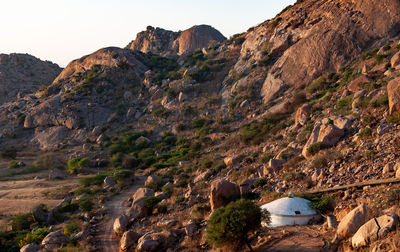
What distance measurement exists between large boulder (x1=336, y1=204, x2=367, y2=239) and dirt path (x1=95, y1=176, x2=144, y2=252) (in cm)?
803

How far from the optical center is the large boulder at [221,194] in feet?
37.8

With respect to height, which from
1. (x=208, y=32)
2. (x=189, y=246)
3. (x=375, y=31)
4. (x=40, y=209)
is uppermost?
(x=208, y=32)

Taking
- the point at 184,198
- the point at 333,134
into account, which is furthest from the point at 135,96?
the point at 333,134

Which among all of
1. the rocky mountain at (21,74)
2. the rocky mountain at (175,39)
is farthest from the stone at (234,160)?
the rocky mountain at (21,74)

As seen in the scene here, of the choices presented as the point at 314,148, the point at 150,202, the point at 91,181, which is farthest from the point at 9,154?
the point at 314,148

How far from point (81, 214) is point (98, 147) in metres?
19.6

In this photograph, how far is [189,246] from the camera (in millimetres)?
9719

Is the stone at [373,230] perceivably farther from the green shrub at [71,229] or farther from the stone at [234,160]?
the green shrub at [71,229]

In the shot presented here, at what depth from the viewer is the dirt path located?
12055mm

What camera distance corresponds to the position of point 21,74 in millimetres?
65875

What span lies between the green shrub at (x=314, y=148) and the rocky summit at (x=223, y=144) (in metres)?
0.04

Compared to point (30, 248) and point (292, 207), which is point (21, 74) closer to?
point (30, 248)

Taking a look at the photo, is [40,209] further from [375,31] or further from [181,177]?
[375,31]

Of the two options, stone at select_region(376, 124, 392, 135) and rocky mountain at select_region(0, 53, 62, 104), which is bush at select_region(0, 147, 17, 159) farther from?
stone at select_region(376, 124, 392, 135)
